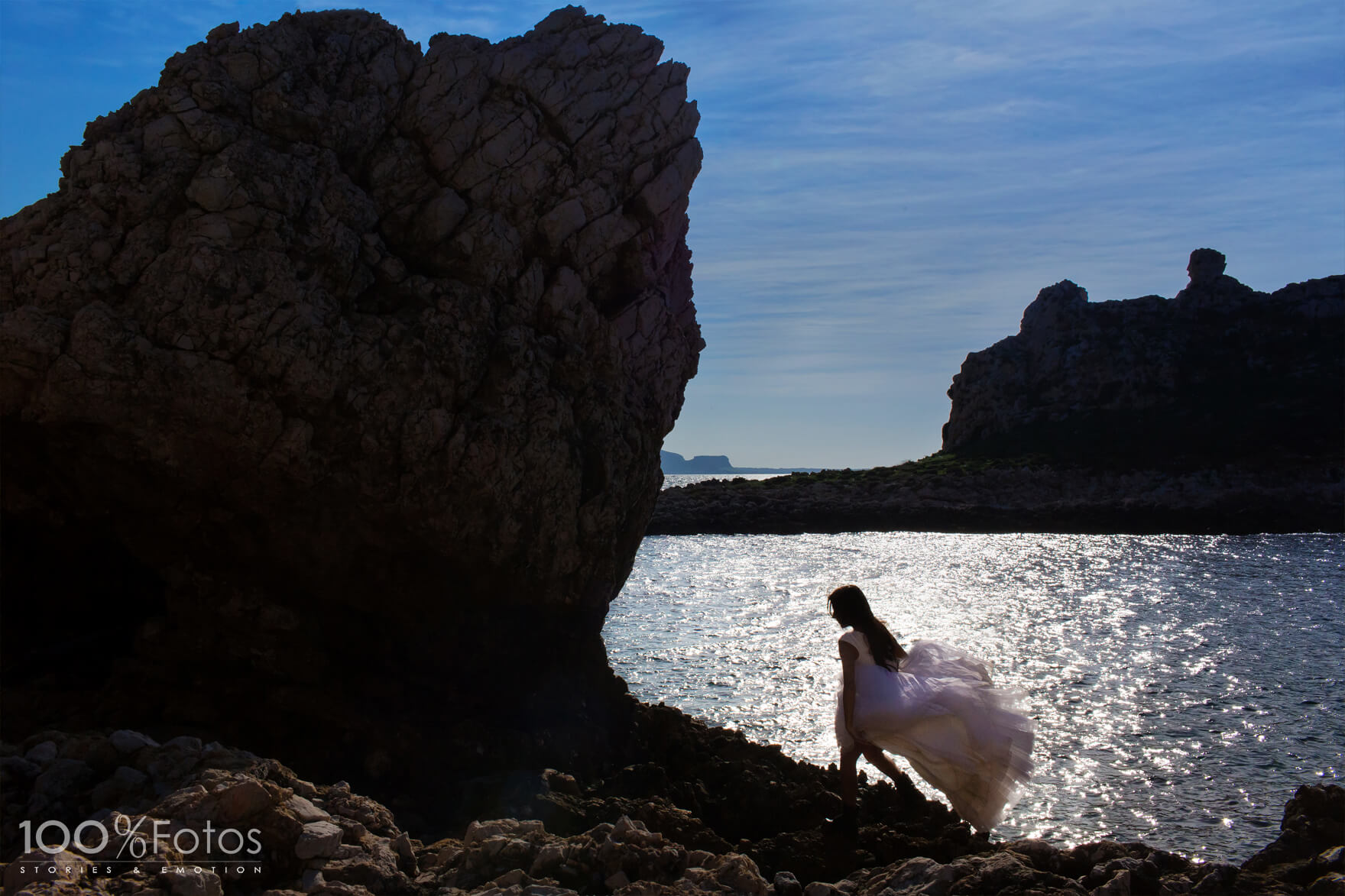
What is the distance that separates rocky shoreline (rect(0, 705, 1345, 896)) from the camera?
6688mm

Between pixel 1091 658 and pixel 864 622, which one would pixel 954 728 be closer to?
pixel 864 622

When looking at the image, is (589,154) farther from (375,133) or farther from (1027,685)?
(1027,685)

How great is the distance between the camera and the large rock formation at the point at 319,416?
11672mm

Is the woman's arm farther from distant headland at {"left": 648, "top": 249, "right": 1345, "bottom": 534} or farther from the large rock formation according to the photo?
distant headland at {"left": 648, "top": 249, "right": 1345, "bottom": 534}

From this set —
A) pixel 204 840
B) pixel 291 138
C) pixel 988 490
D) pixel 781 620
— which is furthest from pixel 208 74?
pixel 988 490

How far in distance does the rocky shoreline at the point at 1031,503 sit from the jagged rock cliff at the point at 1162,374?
4.19 meters

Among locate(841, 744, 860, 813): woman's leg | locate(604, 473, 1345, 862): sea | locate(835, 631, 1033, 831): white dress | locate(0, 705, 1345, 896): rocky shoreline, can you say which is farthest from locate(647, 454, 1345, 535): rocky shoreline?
locate(835, 631, 1033, 831): white dress

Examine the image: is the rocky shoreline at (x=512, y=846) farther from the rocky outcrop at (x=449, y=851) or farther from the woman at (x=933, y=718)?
the woman at (x=933, y=718)

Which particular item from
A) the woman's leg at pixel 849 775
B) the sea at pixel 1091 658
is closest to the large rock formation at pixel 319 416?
the woman's leg at pixel 849 775

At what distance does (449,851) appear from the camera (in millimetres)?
8383

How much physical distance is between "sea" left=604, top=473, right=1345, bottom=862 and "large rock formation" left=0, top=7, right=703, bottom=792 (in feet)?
20.1

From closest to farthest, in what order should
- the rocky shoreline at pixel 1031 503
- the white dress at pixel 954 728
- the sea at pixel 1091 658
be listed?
the white dress at pixel 954 728
the sea at pixel 1091 658
the rocky shoreline at pixel 1031 503

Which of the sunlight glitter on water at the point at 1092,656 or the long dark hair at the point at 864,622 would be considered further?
the sunlight glitter on water at the point at 1092,656

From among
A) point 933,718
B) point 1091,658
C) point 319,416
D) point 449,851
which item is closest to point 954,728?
point 933,718
